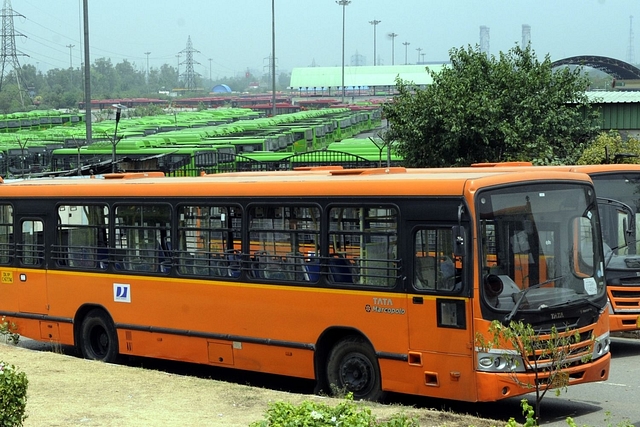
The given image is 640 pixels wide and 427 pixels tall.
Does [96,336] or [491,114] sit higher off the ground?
[491,114]

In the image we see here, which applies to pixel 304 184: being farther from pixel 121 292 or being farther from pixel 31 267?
pixel 31 267

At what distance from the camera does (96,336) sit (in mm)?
15445

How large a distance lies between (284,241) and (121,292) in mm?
3370

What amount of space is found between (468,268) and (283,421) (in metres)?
4.39

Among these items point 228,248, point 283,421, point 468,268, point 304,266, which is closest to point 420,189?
point 468,268

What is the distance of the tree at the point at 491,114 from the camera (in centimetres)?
2619

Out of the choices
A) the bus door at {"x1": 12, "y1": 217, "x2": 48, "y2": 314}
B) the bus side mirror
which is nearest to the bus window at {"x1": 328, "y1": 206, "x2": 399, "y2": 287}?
the bus side mirror

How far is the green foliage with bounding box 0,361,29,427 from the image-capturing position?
309 inches

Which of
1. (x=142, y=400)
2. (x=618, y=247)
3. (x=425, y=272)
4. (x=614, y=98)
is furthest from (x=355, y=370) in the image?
(x=614, y=98)

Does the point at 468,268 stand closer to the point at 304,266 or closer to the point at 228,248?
the point at 304,266

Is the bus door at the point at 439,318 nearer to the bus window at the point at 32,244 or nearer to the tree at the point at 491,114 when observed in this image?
the bus window at the point at 32,244

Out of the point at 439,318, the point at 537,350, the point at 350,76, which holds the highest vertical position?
the point at 350,76

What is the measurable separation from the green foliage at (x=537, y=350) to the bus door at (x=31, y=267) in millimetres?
8243

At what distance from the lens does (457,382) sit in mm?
10438
